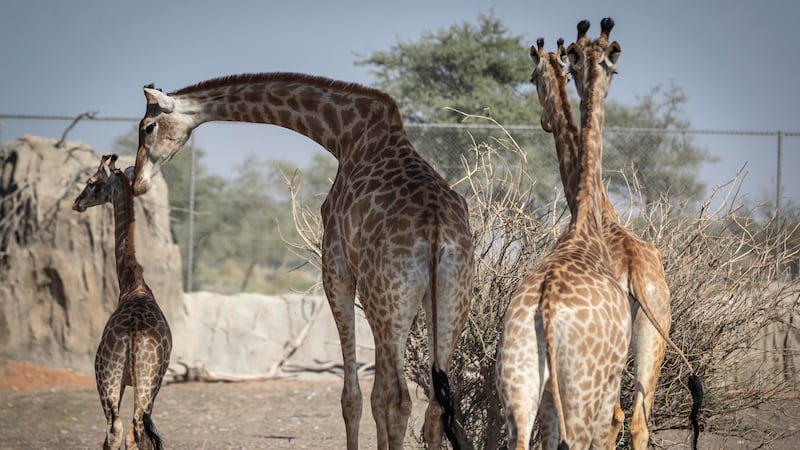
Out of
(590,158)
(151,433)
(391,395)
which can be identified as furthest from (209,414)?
(590,158)

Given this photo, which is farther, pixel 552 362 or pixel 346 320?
pixel 346 320

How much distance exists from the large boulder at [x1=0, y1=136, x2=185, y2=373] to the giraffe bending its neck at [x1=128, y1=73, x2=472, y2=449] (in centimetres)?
633

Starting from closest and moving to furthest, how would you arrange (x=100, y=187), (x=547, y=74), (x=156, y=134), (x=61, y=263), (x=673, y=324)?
(x=547, y=74) → (x=156, y=134) → (x=673, y=324) → (x=100, y=187) → (x=61, y=263)

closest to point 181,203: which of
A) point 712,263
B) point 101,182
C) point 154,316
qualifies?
point 101,182

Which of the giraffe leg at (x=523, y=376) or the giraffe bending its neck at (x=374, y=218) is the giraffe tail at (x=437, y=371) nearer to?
the giraffe bending its neck at (x=374, y=218)

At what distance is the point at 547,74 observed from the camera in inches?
198

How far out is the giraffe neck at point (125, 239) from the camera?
6.88m

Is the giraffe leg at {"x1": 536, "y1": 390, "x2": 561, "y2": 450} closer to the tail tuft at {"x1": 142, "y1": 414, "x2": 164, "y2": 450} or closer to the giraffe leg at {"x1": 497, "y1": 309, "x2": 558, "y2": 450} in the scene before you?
the giraffe leg at {"x1": 497, "y1": 309, "x2": 558, "y2": 450}

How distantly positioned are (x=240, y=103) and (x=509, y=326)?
2.55 meters

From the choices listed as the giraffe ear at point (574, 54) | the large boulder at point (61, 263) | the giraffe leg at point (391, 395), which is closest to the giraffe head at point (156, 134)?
the giraffe leg at point (391, 395)

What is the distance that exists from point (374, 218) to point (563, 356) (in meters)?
1.38

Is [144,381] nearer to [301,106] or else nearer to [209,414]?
[301,106]

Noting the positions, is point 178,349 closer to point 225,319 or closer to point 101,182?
point 225,319

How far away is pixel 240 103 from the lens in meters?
5.61
